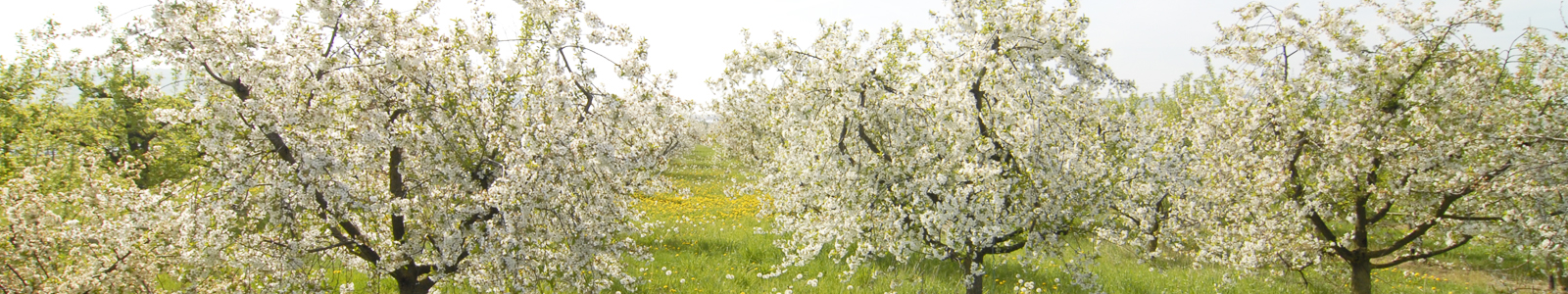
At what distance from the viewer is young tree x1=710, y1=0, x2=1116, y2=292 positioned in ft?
23.4

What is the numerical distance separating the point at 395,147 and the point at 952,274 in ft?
27.8

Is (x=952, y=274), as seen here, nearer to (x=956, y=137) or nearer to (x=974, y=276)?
(x=974, y=276)

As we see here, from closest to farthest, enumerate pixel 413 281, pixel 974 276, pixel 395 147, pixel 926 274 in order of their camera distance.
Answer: pixel 395 147 < pixel 413 281 < pixel 974 276 < pixel 926 274

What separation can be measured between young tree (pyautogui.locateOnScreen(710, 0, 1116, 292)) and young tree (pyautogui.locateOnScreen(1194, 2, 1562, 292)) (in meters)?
2.99

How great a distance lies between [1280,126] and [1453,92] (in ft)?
5.65

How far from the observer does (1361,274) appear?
948 centimetres

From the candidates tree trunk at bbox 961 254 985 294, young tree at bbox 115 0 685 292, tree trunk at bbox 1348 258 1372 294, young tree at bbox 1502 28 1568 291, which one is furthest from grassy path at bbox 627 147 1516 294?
young tree at bbox 115 0 685 292

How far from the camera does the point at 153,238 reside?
6359 millimetres

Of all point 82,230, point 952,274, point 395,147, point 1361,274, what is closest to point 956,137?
point 952,274

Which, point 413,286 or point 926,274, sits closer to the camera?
point 413,286

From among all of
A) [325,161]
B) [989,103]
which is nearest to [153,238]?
[325,161]

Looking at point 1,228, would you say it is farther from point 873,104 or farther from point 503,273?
point 873,104

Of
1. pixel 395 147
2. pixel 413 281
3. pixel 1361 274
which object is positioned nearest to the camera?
pixel 395 147

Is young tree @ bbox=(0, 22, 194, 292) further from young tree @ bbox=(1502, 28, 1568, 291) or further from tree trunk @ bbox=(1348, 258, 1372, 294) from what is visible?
tree trunk @ bbox=(1348, 258, 1372, 294)
